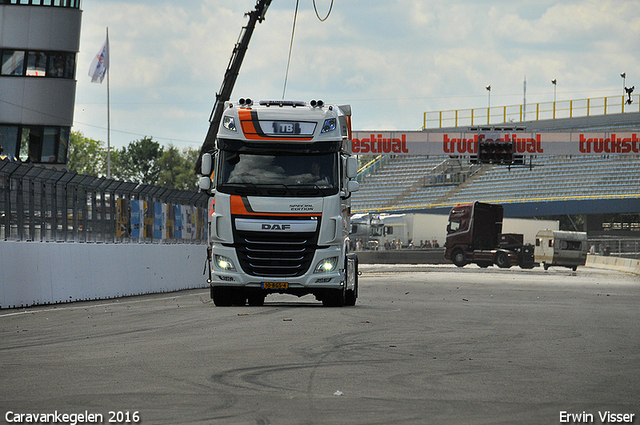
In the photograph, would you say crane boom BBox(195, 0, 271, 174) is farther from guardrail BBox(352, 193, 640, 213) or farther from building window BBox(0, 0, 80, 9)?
guardrail BBox(352, 193, 640, 213)

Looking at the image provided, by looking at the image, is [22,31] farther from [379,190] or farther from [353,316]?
[379,190]

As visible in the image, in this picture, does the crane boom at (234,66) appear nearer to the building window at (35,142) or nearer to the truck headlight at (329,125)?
the building window at (35,142)

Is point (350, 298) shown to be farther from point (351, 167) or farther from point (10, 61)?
point (10, 61)

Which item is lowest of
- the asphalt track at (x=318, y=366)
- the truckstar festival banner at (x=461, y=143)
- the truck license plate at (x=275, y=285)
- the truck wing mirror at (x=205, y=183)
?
the asphalt track at (x=318, y=366)

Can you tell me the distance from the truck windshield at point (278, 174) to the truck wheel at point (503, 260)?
37.9 meters

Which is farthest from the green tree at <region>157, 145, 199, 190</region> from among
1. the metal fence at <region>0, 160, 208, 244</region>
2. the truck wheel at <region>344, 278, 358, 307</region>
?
the truck wheel at <region>344, 278, 358, 307</region>

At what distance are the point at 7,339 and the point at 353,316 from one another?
5276 millimetres

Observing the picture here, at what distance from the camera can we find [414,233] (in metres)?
68.1

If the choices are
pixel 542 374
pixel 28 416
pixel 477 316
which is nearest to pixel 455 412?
pixel 542 374

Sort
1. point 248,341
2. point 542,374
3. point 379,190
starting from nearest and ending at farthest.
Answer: point 542,374, point 248,341, point 379,190

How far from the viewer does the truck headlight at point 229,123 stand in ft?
52.1

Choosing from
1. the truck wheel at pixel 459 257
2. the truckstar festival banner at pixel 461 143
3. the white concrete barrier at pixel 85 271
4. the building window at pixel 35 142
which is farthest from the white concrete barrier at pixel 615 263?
the building window at pixel 35 142

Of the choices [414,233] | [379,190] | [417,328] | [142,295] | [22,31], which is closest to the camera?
[417,328]

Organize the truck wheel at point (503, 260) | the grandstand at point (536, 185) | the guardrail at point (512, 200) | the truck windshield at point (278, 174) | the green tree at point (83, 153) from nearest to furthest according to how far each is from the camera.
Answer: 1. the truck windshield at point (278, 174)
2. the truck wheel at point (503, 260)
3. the guardrail at point (512, 200)
4. the grandstand at point (536, 185)
5. the green tree at point (83, 153)
